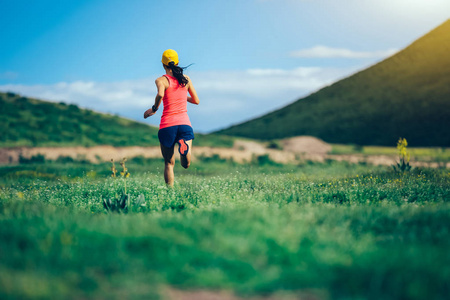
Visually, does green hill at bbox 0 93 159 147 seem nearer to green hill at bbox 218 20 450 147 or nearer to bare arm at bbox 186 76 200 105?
bare arm at bbox 186 76 200 105

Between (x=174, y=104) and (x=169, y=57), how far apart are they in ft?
3.03

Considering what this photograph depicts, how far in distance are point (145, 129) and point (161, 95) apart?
19.7 metres

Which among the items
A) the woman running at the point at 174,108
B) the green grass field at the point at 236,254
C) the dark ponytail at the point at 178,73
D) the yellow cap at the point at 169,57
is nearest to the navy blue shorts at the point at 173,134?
the woman running at the point at 174,108

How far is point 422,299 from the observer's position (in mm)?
3568

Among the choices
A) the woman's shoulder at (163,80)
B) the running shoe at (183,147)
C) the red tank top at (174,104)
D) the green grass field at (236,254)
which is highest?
the woman's shoulder at (163,80)

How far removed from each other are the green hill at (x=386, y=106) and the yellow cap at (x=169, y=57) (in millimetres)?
31977

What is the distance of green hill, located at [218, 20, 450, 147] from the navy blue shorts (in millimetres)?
31702

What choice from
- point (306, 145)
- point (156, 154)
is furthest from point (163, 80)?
point (306, 145)

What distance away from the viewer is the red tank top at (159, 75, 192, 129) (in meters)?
8.25

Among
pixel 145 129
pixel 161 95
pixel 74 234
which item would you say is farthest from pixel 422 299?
pixel 145 129

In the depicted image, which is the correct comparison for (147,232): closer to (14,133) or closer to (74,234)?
(74,234)

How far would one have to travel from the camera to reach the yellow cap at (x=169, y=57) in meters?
8.23

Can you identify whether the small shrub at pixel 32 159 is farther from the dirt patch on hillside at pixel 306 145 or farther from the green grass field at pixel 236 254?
the dirt patch on hillside at pixel 306 145

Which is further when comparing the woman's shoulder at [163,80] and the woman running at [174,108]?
the woman running at [174,108]
